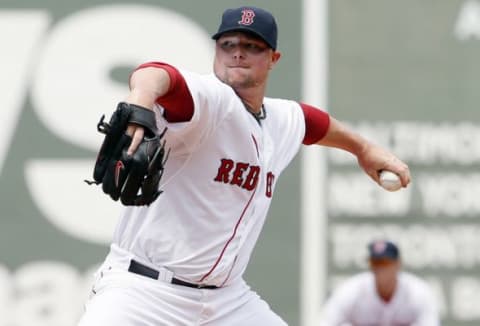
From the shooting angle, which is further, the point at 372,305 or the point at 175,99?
the point at 372,305

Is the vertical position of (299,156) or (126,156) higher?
(299,156)

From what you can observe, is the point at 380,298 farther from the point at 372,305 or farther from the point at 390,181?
the point at 390,181

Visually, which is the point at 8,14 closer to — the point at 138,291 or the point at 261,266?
the point at 261,266

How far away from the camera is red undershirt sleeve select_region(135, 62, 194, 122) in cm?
349

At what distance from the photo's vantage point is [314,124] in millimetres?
4875

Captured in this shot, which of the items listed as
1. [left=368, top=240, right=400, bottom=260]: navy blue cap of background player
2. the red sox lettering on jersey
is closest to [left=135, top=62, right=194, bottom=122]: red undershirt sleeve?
the red sox lettering on jersey

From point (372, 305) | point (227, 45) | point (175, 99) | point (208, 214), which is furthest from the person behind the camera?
point (372, 305)

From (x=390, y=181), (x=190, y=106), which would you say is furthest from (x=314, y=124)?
(x=190, y=106)

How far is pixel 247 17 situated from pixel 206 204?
0.72 meters

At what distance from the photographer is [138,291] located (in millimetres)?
3977

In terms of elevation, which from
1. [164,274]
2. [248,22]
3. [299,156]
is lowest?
[164,274]

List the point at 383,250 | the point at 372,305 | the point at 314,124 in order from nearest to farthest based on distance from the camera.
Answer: the point at 314,124 → the point at 383,250 → the point at 372,305

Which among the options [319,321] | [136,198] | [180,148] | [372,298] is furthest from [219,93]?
[319,321]

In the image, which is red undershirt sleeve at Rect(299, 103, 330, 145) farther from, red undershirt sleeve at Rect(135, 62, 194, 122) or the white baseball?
red undershirt sleeve at Rect(135, 62, 194, 122)
